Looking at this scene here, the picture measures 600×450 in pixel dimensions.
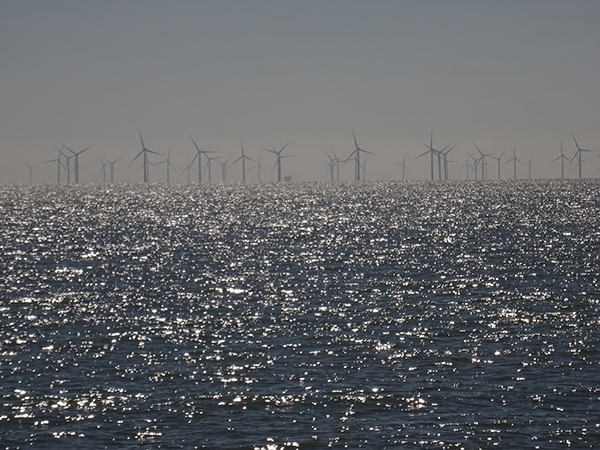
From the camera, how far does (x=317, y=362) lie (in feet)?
163

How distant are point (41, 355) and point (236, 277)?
38.1 m

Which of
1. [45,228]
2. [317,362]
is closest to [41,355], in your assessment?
[317,362]

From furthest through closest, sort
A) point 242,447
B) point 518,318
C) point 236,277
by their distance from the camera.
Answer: point 236,277
point 518,318
point 242,447

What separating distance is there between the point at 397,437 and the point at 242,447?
21.6 feet

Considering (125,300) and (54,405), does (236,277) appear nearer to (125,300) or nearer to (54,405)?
(125,300)

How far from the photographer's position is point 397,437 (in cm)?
3691

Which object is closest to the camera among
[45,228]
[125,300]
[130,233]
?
[125,300]

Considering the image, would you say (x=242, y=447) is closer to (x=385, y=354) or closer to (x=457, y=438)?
(x=457, y=438)

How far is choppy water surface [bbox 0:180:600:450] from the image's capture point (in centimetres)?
3816

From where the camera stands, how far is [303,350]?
5269 centimetres

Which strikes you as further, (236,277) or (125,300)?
(236,277)

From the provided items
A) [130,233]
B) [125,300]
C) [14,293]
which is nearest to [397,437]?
[125,300]

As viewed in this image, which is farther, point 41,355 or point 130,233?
point 130,233

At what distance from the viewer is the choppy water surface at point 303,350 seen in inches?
1502
